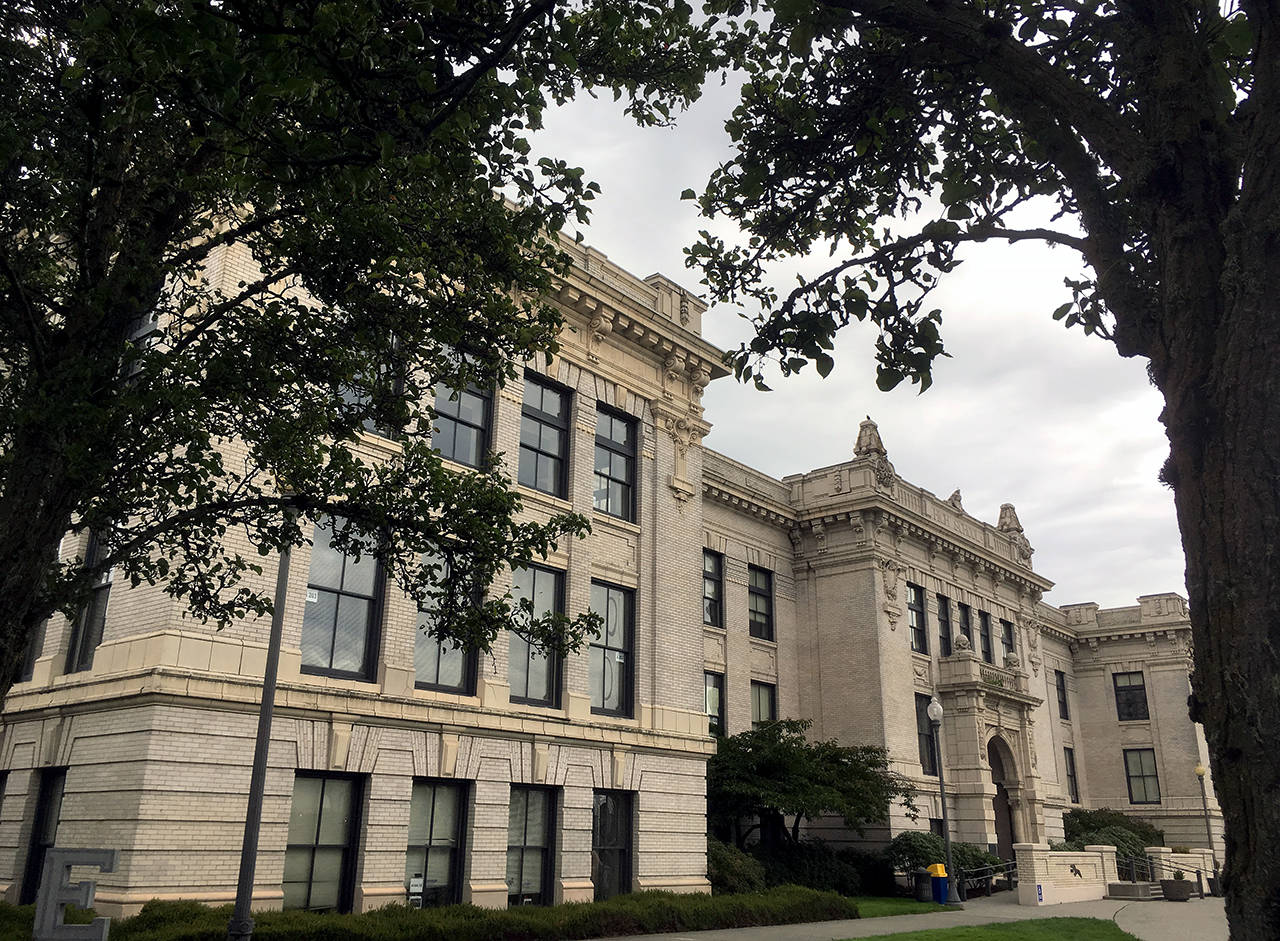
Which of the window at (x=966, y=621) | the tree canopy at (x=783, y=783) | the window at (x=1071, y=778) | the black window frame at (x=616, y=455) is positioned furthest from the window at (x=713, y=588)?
the window at (x=1071, y=778)

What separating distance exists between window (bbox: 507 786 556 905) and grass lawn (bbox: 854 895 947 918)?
8.40 m

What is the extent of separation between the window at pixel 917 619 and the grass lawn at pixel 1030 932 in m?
15.6

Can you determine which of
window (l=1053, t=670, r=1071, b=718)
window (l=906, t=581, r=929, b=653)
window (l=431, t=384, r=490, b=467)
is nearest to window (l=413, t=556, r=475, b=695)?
window (l=431, t=384, r=490, b=467)

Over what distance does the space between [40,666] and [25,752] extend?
4.71ft

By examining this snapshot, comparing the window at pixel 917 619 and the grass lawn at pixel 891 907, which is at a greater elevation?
the window at pixel 917 619

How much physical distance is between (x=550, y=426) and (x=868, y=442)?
1769 centimetres

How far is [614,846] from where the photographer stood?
21.9 meters

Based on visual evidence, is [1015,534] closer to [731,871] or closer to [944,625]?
[944,625]

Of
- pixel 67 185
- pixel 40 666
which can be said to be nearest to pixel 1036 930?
pixel 40 666

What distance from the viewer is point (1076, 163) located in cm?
665

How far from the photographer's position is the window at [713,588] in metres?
32.5

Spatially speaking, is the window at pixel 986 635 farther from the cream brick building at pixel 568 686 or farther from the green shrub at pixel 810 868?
the green shrub at pixel 810 868

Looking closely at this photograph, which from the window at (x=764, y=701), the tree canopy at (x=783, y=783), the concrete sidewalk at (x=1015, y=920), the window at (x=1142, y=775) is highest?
the window at (x=764, y=701)

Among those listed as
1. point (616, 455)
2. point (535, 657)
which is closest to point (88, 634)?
point (535, 657)
